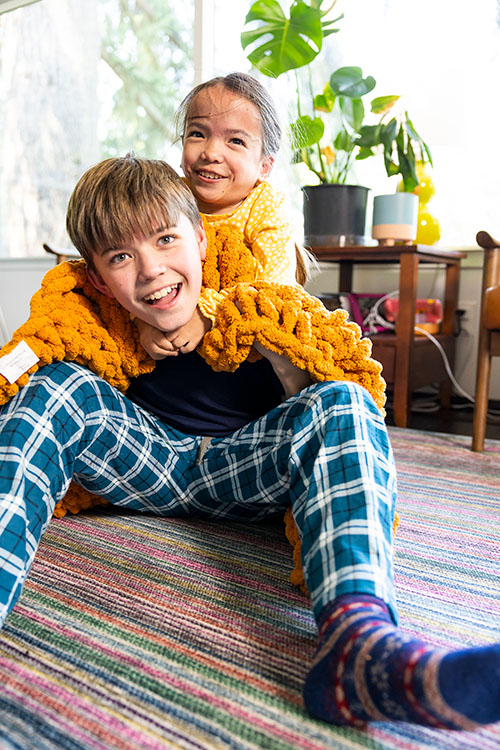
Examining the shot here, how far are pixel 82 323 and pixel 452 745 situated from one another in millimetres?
661

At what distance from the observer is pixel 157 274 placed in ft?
2.58

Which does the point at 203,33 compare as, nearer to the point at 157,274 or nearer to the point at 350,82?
the point at 350,82

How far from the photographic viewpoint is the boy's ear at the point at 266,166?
3.34ft

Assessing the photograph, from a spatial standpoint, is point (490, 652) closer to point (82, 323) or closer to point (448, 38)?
point (82, 323)

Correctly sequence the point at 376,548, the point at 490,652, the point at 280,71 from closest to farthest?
the point at 490,652, the point at 376,548, the point at 280,71

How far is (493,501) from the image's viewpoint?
4.08 feet

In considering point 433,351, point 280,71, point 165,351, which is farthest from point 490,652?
point 280,71

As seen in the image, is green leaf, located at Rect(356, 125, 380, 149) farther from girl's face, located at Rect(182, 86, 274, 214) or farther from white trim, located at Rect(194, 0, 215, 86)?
girl's face, located at Rect(182, 86, 274, 214)

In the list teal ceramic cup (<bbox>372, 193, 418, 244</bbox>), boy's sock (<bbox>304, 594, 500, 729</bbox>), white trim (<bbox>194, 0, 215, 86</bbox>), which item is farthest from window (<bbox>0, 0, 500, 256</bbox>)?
boy's sock (<bbox>304, 594, 500, 729</bbox>)

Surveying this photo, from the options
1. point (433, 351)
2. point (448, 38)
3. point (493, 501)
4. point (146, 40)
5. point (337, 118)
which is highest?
point (146, 40)

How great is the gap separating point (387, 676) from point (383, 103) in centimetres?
205

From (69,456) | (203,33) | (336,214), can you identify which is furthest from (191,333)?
(203,33)

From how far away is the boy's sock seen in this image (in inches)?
17.7

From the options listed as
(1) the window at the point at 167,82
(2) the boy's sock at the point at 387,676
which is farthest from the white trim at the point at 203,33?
(2) the boy's sock at the point at 387,676
